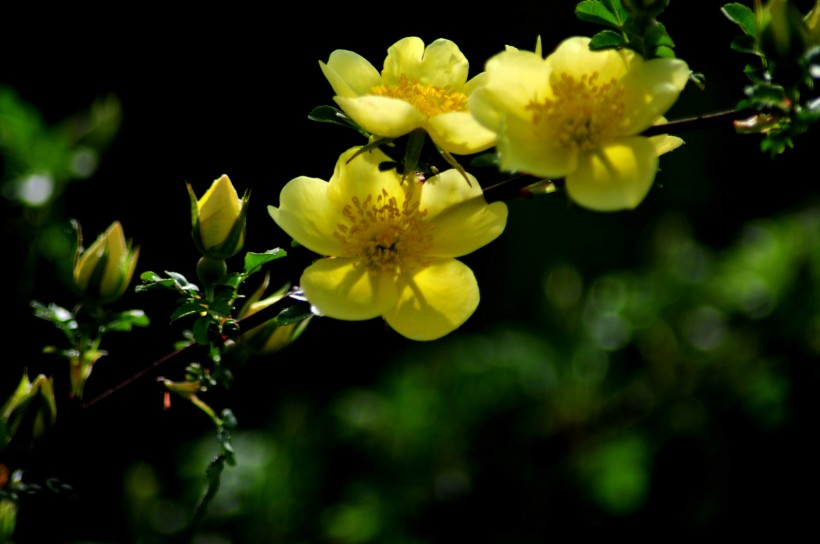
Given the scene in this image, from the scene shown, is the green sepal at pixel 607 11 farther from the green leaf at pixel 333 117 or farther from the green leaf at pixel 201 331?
the green leaf at pixel 201 331

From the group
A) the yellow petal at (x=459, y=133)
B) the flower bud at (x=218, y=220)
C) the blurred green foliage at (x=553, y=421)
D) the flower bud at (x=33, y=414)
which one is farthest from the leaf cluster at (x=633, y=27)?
the blurred green foliage at (x=553, y=421)

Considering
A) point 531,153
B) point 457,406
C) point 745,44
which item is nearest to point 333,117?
point 531,153

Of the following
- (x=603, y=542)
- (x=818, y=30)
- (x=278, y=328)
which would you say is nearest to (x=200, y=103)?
(x=603, y=542)

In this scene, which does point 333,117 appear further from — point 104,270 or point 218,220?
point 104,270

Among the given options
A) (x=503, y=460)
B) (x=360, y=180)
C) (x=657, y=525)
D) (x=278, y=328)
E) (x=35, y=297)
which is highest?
(x=360, y=180)

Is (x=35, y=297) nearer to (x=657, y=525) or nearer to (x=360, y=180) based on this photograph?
(x=360, y=180)

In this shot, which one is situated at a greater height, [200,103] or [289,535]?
[200,103]
